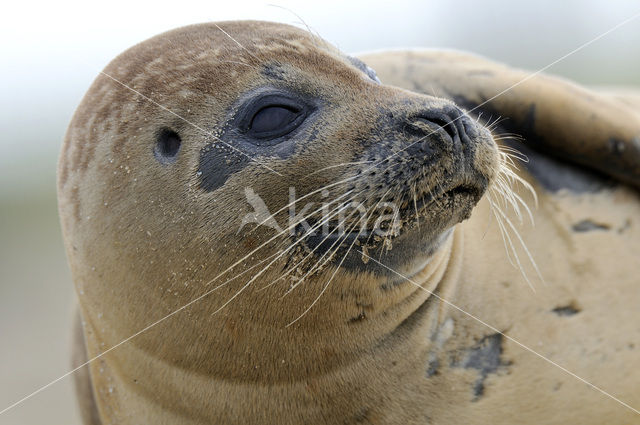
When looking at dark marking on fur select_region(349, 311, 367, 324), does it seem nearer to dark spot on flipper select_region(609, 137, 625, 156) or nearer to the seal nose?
the seal nose

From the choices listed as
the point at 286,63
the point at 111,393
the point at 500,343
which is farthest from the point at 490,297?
the point at 111,393

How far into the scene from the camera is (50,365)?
7.31 meters

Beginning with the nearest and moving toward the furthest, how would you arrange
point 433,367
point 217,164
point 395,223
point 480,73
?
1. point 395,223
2. point 217,164
3. point 433,367
4. point 480,73

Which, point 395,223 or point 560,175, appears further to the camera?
point 560,175

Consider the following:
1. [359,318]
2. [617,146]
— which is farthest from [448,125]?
[617,146]

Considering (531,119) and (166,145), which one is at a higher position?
(166,145)

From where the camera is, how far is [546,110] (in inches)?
149

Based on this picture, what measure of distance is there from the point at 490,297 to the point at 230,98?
1334mm

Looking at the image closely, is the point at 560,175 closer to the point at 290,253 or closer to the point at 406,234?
the point at 406,234

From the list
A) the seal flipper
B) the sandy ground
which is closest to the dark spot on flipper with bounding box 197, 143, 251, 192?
the seal flipper

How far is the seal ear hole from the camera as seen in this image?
2.63 m

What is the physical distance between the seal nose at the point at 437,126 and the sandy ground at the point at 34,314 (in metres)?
3.79

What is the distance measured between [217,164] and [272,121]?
0.76 ft

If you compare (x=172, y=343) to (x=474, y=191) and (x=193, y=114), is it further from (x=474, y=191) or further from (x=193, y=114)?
(x=474, y=191)
